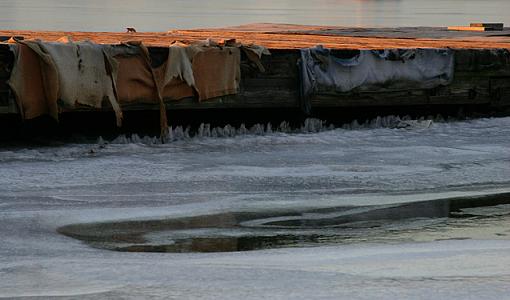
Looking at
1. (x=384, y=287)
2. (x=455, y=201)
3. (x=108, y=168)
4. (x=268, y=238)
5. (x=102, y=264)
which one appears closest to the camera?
(x=384, y=287)

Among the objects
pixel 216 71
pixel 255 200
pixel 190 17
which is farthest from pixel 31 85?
pixel 190 17

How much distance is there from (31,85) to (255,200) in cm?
294

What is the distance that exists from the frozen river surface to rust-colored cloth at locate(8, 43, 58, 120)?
361 millimetres

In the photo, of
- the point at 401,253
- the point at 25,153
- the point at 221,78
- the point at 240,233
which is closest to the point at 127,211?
the point at 240,233

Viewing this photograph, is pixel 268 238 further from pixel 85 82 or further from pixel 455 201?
pixel 85 82

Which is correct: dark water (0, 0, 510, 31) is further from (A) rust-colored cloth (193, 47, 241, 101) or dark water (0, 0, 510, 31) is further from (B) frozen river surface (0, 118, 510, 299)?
(B) frozen river surface (0, 118, 510, 299)

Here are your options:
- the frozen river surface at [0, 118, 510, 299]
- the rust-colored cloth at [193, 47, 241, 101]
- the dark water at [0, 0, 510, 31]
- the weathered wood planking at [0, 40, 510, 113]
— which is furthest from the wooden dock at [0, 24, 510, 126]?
the dark water at [0, 0, 510, 31]

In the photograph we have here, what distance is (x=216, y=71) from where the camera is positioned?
34.6 ft

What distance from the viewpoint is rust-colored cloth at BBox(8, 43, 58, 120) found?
9.20 metres

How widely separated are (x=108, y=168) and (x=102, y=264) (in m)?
3.10

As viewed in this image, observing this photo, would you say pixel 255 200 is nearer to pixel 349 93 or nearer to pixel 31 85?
pixel 31 85

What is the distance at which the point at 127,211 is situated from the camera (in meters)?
6.84

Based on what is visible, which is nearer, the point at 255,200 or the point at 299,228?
the point at 299,228

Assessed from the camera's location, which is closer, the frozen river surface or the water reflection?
the frozen river surface
